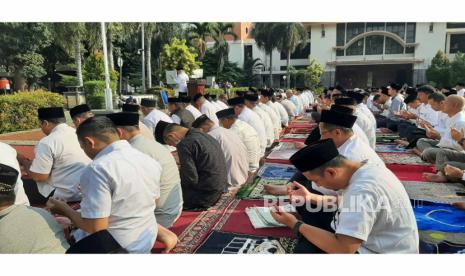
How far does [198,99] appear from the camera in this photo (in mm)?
6973

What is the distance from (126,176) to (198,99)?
4948 mm

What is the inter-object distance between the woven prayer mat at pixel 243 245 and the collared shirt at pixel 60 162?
4.34 ft

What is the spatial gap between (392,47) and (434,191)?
3084 centimetres

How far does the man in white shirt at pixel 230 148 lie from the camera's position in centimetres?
406

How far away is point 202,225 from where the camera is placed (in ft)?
10.8

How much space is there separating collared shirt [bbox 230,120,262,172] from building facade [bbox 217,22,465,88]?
28.5 metres

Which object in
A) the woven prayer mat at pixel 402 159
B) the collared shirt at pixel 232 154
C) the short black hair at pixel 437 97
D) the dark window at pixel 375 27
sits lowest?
the woven prayer mat at pixel 402 159

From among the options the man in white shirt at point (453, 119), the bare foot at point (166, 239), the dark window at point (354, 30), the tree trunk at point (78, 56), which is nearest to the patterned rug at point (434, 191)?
the man in white shirt at point (453, 119)

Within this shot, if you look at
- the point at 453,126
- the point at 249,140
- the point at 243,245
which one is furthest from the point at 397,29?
the point at 243,245

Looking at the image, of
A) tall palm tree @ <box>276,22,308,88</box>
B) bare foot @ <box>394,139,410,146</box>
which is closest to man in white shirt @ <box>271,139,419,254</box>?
bare foot @ <box>394,139,410,146</box>

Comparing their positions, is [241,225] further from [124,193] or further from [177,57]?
[177,57]

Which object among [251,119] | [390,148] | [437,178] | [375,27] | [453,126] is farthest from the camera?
[375,27]

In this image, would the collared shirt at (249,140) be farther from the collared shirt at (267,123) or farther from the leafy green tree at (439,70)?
the leafy green tree at (439,70)

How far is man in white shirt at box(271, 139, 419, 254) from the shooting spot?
5.84 ft
